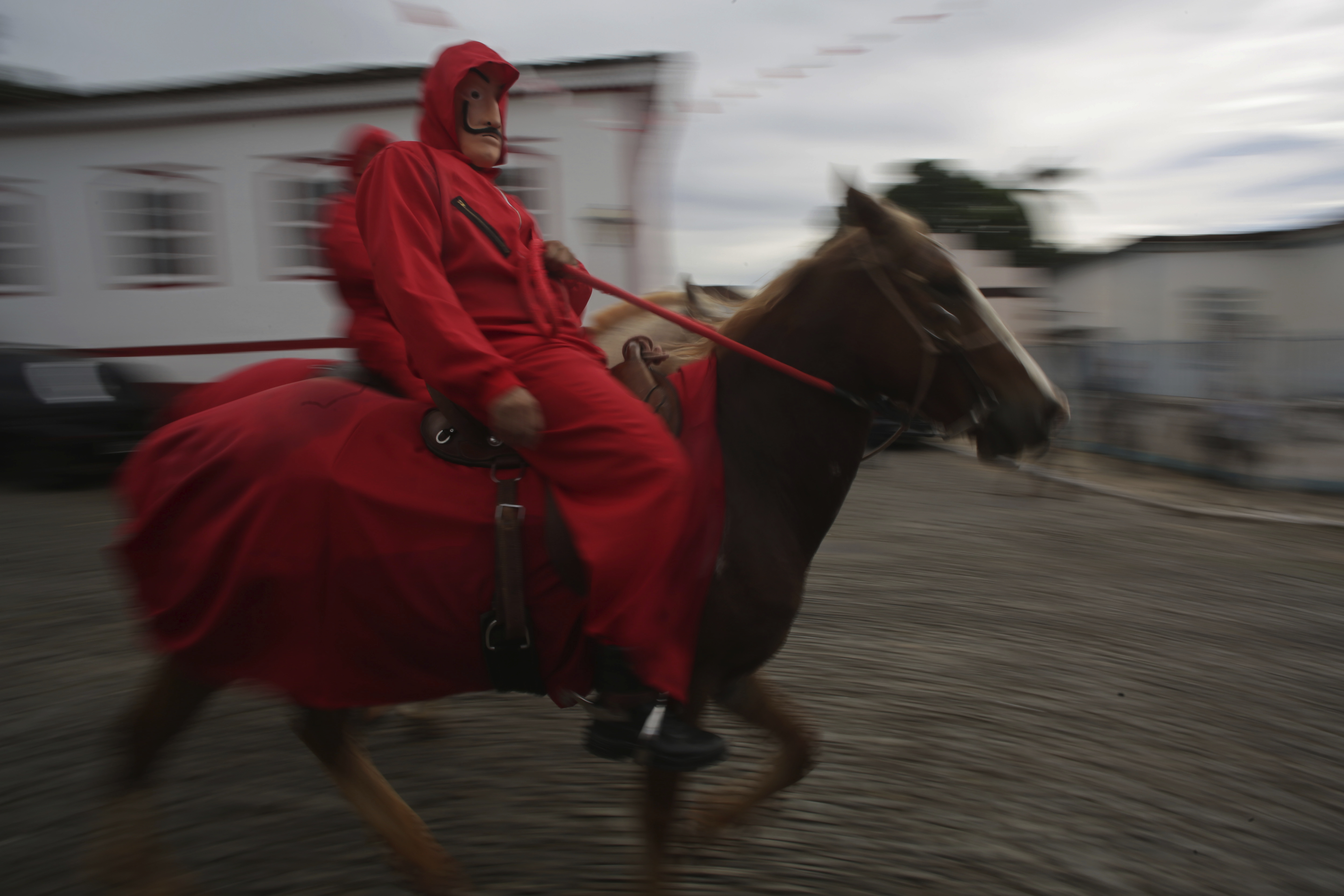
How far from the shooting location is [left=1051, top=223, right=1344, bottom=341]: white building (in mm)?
17234

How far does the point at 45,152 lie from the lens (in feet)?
37.6

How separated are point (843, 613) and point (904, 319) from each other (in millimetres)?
3028

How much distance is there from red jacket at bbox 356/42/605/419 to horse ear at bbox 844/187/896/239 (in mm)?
811

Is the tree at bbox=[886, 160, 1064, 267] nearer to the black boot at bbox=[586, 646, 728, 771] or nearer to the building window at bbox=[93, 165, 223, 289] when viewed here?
the building window at bbox=[93, 165, 223, 289]

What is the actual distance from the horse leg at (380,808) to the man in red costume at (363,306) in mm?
1062

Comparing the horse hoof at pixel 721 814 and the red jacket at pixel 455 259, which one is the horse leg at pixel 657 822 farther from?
the red jacket at pixel 455 259

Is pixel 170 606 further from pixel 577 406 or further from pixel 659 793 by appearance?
pixel 659 793

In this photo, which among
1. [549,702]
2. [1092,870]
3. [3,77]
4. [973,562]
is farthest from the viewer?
[3,77]

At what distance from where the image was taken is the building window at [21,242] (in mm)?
11414

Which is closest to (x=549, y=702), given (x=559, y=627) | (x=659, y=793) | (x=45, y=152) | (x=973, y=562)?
(x=659, y=793)

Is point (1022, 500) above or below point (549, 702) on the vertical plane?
below

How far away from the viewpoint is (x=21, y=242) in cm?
1148

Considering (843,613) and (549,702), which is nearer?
(549,702)

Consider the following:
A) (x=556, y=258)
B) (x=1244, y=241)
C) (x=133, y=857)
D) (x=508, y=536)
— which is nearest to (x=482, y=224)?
(x=556, y=258)
